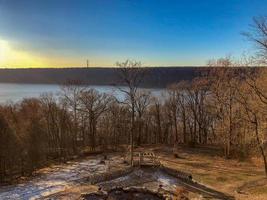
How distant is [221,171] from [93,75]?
11128 centimetres

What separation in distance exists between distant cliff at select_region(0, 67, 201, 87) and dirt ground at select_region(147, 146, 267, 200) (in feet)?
106

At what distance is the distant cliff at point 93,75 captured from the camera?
11656 centimetres

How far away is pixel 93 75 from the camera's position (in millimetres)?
142500

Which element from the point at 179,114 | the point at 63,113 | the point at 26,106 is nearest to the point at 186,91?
the point at 179,114

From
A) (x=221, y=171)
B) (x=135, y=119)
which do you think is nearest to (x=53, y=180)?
(x=221, y=171)

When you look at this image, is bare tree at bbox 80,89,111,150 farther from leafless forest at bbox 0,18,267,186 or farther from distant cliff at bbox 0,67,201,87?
distant cliff at bbox 0,67,201,87

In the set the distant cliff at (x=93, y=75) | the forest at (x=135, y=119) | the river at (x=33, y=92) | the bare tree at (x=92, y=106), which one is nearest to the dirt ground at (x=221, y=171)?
the forest at (x=135, y=119)

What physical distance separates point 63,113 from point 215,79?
2606 cm

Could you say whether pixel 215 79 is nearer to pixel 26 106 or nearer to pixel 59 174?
pixel 59 174

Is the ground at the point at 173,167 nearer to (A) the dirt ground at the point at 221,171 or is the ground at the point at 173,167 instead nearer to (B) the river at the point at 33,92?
(A) the dirt ground at the point at 221,171

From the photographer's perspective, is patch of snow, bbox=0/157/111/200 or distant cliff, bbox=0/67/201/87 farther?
distant cliff, bbox=0/67/201/87

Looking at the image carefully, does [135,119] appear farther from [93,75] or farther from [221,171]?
[93,75]

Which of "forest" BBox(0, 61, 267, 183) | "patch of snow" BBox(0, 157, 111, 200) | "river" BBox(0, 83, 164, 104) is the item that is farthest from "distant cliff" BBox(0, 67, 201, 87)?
"patch of snow" BBox(0, 157, 111, 200)

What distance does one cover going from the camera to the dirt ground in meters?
27.8
